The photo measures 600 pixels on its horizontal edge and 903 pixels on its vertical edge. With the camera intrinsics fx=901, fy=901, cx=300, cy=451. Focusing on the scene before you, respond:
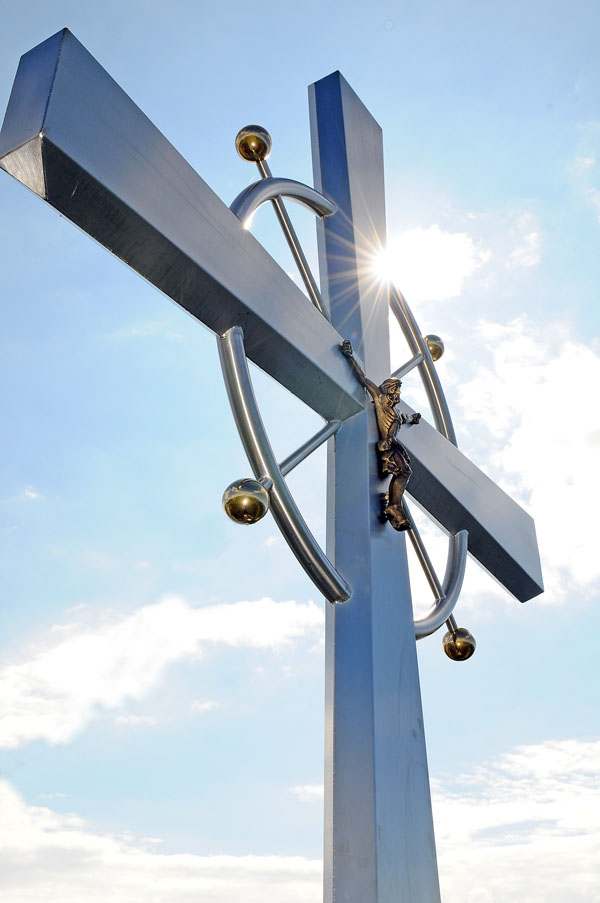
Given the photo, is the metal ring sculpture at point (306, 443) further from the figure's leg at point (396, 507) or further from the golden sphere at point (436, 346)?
the figure's leg at point (396, 507)

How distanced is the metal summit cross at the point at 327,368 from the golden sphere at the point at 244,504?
1cm

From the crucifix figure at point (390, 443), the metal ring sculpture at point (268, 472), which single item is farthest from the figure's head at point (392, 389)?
the metal ring sculpture at point (268, 472)

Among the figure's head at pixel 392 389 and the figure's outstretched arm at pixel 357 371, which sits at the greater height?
the figure's outstretched arm at pixel 357 371

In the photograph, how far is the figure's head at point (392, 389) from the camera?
2.59 metres

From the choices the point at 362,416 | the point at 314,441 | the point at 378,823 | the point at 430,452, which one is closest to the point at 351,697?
the point at 378,823

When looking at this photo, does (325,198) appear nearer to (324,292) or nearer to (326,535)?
(324,292)

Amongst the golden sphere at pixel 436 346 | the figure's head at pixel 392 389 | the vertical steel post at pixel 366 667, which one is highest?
the golden sphere at pixel 436 346

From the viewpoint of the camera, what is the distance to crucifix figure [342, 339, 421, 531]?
7.75ft

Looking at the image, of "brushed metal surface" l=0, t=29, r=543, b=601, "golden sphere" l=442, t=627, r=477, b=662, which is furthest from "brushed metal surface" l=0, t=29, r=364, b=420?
"golden sphere" l=442, t=627, r=477, b=662

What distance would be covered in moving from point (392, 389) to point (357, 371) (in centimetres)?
11

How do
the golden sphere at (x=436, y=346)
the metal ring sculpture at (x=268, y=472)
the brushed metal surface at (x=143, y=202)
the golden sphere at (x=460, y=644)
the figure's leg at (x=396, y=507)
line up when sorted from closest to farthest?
1. the brushed metal surface at (x=143, y=202)
2. the metal ring sculpture at (x=268, y=472)
3. the figure's leg at (x=396, y=507)
4. the golden sphere at (x=460, y=644)
5. the golden sphere at (x=436, y=346)

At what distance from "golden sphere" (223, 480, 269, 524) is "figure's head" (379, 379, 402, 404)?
2.59ft

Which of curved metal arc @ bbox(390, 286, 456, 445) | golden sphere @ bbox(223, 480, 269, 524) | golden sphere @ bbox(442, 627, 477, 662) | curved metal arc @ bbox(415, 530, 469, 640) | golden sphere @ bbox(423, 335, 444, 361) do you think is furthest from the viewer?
golden sphere @ bbox(423, 335, 444, 361)

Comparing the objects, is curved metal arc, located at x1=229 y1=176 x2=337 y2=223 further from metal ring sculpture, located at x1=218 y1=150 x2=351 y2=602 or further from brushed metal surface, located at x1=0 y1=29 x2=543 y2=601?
metal ring sculpture, located at x1=218 y1=150 x2=351 y2=602
